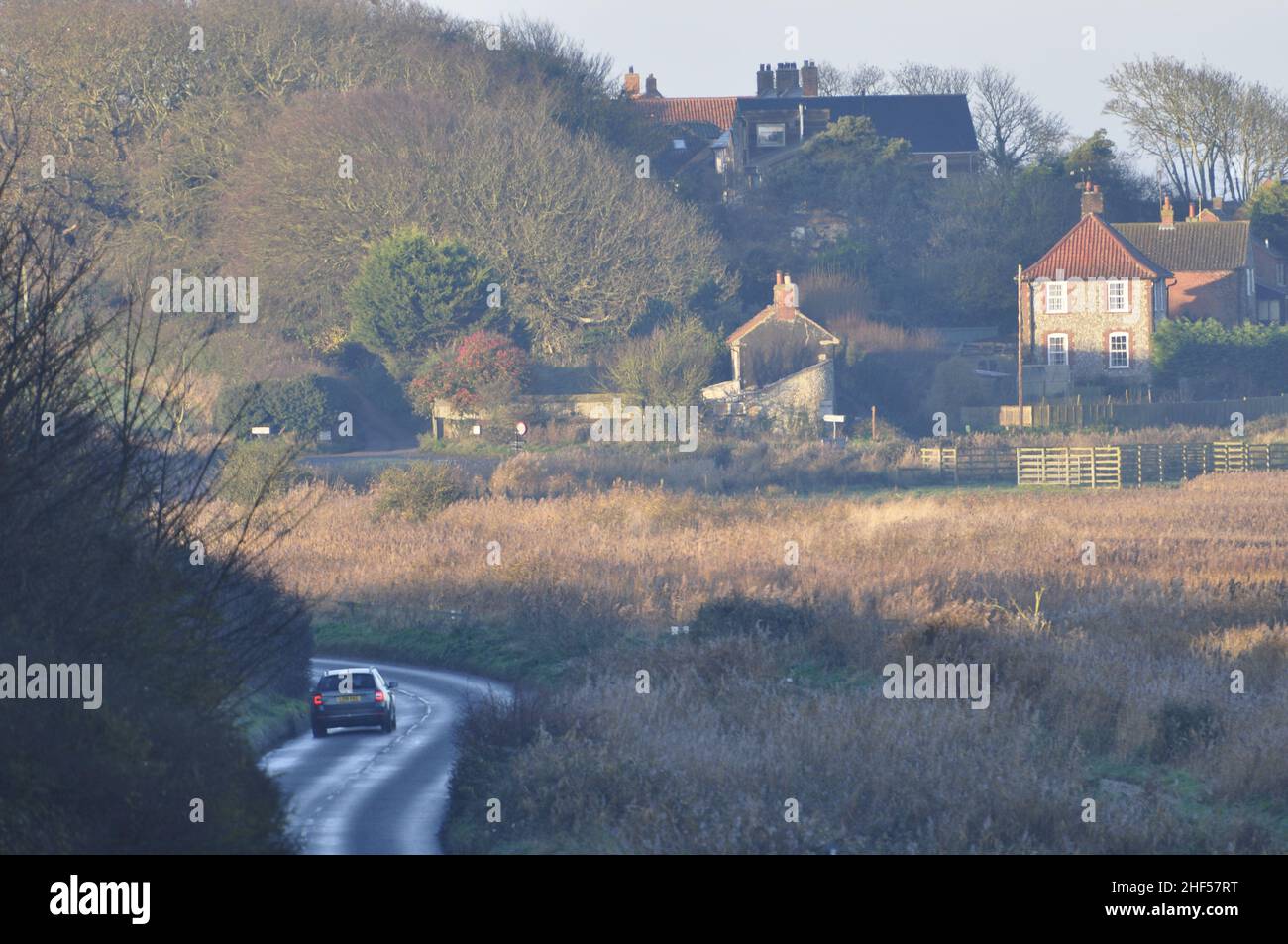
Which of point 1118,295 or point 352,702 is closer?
point 352,702

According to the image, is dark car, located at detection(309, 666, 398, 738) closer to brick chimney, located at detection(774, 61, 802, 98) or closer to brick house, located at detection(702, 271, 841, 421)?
brick house, located at detection(702, 271, 841, 421)

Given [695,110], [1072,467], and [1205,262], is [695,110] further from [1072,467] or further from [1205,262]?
[1072,467]

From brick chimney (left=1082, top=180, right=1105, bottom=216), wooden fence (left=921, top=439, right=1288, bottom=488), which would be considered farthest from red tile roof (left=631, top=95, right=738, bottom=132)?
wooden fence (left=921, top=439, right=1288, bottom=488)

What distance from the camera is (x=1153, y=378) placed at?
75.6 meters

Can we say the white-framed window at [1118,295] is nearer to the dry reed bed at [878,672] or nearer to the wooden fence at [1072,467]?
the wooden fence at [1072,467]

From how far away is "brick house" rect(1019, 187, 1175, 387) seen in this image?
76625mm

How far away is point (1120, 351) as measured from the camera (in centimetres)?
7700

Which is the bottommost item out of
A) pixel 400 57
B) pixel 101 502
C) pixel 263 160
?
pixel 101 502

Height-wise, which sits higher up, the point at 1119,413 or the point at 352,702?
the point at 1119,413

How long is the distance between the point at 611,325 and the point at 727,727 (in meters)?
53.9

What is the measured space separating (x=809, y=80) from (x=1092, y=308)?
145ft

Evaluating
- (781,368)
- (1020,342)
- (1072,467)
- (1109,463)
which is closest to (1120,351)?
(1020,342)

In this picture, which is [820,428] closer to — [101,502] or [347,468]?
[347,468]

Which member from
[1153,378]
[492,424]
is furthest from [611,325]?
[1153,378]
